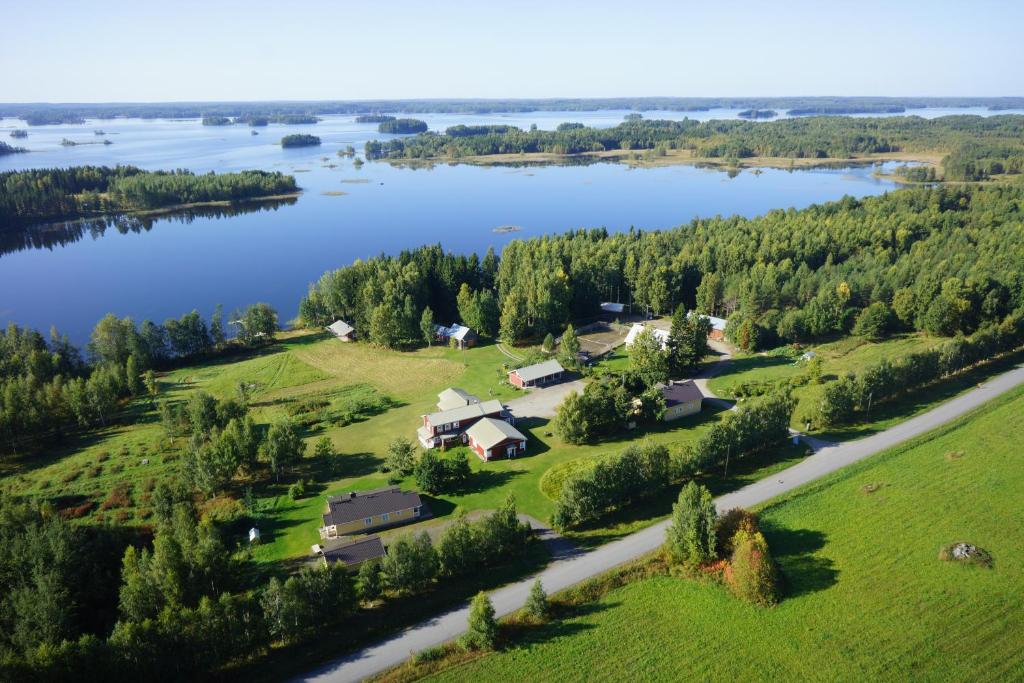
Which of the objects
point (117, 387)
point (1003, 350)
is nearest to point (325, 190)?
point (117, 387)

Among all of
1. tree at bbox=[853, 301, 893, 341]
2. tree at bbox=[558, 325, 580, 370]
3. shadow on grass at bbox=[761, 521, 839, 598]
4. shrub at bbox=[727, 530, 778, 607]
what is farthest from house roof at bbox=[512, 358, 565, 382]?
tree at bbox=[853, 301, 893, 341]

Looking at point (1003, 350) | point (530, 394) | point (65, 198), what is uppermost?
point (65, 198)

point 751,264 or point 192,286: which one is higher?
point 751,264

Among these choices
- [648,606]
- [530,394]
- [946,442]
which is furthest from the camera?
[530,394]

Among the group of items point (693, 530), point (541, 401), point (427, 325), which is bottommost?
point (541, 401)

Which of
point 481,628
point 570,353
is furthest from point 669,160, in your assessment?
point 481,628

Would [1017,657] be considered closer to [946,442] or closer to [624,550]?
[624,550]

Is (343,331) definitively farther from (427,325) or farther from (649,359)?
(649,359)

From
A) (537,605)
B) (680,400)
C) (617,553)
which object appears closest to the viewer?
(537,605)
